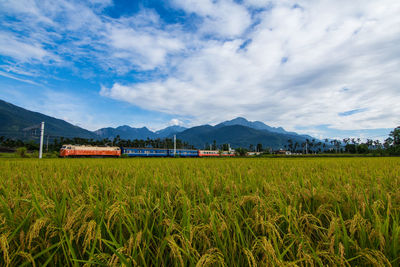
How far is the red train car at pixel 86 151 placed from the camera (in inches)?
1189

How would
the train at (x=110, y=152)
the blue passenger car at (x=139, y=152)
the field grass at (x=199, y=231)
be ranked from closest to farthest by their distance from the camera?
the field grass at (x=199, y=231), the train at (x=110, y=152), the blue passenger car at (x=139, y=152)

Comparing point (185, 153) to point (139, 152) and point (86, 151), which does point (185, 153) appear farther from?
point (86, 151)

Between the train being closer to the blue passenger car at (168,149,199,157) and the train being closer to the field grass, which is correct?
the blue passenger car at (168,149,199,157)

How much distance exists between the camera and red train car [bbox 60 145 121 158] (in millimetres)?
30203

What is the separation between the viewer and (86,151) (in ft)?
109

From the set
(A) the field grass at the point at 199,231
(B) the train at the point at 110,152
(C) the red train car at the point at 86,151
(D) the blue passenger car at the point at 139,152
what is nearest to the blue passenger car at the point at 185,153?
(B) the train at the point at 110,152

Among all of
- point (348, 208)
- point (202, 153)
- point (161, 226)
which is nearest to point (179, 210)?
point (161, 226)

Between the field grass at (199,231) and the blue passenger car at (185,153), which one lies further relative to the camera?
the blue passenger car at (185,153)

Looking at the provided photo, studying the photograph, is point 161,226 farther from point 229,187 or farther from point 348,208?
point 348,208

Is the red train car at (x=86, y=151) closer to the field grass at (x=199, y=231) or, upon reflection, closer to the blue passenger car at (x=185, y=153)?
the blue passenger car at (x=185, y=153)

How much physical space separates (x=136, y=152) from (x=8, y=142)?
285 ft

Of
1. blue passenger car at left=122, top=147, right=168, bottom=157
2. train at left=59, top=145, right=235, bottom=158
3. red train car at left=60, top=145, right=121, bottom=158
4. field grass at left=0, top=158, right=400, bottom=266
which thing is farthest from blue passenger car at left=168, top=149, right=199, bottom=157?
field grass at left=0, top=158, right=400, bottom=266

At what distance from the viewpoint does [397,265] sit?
1054 millimetres

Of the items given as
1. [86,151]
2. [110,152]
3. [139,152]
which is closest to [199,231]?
[86,151]
